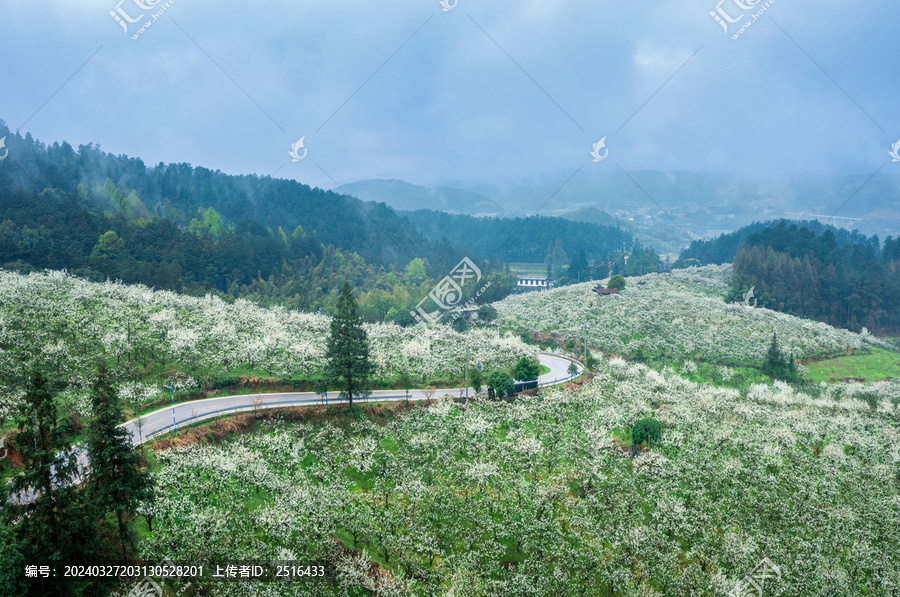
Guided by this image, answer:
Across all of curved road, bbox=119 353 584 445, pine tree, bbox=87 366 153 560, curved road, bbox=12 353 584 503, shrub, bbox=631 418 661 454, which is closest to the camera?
pine tree, bbox=87 366 153 560

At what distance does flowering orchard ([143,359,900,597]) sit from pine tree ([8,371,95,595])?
126 inches

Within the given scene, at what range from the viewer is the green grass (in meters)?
76.7

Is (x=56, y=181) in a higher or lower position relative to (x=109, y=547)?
higher

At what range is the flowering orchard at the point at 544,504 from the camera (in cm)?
2552

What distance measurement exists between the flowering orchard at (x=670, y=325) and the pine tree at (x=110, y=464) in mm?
65309

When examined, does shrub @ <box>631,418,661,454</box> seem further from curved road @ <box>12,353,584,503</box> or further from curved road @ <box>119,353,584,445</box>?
curved road @ <box>119,353,584,445</box>

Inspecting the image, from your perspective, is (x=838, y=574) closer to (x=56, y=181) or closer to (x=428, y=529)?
(x=428, y=529)

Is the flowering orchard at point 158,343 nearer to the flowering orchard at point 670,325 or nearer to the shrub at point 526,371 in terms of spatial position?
the shrub at point 526,371

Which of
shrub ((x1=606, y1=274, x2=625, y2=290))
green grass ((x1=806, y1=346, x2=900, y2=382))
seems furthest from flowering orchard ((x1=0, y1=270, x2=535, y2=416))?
shrub ((x1=606, y1=274, x2=625, y2=290))

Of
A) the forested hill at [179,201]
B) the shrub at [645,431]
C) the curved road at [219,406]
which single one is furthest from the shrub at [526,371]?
the forested hill at [179,201]

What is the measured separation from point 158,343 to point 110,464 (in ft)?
93.0

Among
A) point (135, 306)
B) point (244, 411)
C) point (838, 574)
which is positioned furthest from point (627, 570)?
point (135, 306)

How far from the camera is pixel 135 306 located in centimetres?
6012

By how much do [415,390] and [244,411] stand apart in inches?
664
